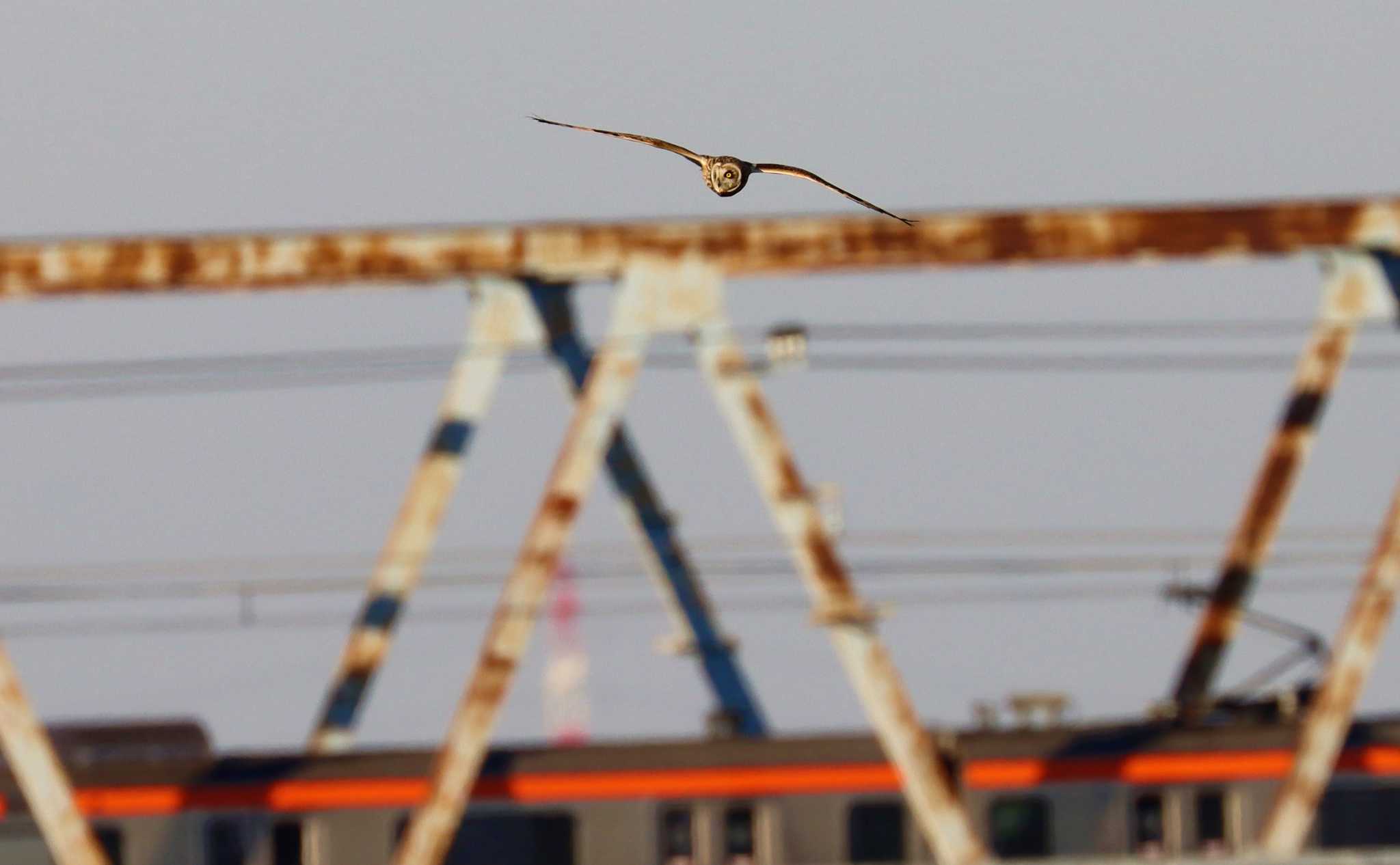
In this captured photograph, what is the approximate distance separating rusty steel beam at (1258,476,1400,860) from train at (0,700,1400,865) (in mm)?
2511

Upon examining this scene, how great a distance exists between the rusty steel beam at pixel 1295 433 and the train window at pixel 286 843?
981cm

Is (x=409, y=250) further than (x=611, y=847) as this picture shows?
No

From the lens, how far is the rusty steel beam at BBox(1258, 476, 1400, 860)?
85.3 feet

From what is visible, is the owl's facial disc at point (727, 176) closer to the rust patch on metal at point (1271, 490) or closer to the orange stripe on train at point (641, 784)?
the rust patch on metal at point (1271, 490)

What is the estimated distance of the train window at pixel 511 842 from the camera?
28.7 meters

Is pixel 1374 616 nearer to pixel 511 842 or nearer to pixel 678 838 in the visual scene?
pixel 678 838

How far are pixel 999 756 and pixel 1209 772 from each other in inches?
89.9

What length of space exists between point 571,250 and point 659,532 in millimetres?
3734

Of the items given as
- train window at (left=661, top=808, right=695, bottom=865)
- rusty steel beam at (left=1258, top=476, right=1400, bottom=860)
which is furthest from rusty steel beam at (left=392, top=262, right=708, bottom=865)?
rusty steel beam at (left=1258, top=476, right=1400, bottom=860)

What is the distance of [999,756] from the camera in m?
29.1

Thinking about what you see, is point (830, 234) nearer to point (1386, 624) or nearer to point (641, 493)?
point (641, 493)

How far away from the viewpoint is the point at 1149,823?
96.1ft

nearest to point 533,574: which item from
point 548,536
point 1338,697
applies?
point 548,536

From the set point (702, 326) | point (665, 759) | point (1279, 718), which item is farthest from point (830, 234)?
point (1279, 718)
